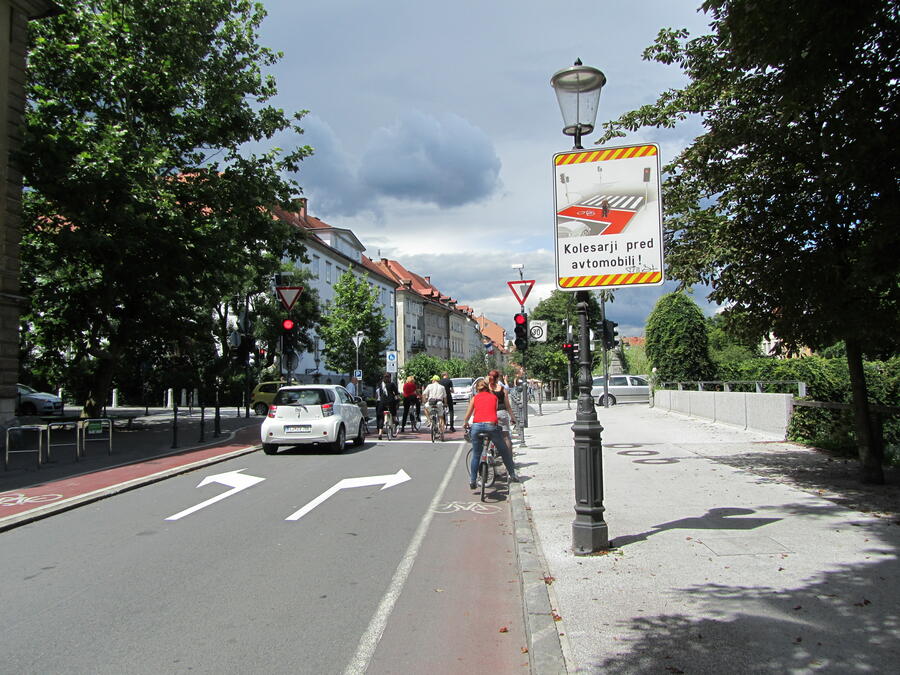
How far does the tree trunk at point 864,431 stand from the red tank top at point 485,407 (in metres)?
4.56

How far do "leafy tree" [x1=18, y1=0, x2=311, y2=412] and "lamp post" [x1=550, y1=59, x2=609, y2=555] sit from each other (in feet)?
43.5

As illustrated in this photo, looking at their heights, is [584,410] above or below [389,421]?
above

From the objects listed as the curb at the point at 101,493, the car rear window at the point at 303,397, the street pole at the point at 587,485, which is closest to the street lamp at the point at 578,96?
the street pole at the point at 587,485

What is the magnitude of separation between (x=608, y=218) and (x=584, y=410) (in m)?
1.82

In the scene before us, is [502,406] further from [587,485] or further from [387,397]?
[387,397]

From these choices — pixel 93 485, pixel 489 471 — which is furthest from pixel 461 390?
pixel 489 471

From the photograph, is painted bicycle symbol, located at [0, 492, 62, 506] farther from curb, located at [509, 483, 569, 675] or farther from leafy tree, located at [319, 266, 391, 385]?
leafy tree, located at [319, 266, 391, 385]

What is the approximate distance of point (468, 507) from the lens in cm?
931

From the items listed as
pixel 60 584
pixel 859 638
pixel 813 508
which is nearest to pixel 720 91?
pixel 813 508

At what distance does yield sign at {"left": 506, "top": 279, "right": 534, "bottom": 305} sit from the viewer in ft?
54.9

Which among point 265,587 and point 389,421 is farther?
point 389,421

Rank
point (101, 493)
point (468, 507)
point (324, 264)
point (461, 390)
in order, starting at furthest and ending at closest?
point (324, 264) < point (461, 390) < point (101, 493) < point (468, 507)

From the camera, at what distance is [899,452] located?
35.8ft

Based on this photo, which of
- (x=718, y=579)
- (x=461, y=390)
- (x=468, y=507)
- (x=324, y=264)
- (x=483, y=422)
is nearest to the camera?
(x=718, y=579)
